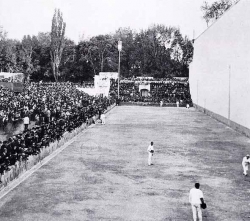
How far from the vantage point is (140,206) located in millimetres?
11484

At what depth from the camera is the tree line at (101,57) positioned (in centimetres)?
7625

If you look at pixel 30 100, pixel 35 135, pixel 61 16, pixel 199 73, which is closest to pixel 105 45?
pixel 61 16

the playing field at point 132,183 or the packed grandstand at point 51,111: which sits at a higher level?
the packed grandstand at point 51,111

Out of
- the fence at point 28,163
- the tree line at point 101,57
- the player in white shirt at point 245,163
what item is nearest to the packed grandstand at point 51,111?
the fence at point 28,163

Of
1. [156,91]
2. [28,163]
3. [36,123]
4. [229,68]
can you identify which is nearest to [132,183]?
[28,163]

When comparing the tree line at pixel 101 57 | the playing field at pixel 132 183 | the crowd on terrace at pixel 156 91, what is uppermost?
the tree line at pixel 101 57

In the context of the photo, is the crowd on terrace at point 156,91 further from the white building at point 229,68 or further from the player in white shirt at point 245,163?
the player in white shirt at point 245,163

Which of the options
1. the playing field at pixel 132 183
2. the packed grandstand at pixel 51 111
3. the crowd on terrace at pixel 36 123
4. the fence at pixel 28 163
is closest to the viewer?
the playing field at pixel 132 183

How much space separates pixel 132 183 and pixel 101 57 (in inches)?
2748

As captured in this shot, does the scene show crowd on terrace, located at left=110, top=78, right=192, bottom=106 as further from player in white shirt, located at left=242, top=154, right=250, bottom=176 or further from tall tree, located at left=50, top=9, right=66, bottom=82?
player in white shirt, located at left=242, top=154, right=250, bottom=176

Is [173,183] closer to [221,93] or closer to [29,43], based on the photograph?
[221,93]

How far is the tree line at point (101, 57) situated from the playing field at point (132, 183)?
53.6 m

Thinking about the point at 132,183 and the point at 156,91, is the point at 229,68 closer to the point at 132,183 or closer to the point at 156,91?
the point at 132,183

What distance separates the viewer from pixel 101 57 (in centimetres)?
8231
